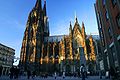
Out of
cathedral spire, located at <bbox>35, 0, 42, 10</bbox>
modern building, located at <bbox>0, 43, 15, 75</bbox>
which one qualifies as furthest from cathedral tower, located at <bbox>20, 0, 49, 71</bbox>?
modern building, located at <bbox>0, 43, 15, 75</bbox>

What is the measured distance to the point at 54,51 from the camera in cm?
5716

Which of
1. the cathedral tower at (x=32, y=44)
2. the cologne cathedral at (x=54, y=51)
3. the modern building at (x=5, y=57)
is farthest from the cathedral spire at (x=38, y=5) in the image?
the modern building at (x=5, y=57)

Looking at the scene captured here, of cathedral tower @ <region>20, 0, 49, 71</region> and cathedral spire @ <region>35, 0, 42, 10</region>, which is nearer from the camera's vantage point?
cathedral tower @ <region>20, 0, 49, 71</region>

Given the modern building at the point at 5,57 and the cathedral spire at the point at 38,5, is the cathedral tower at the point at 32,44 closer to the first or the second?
the cathedral spire at the point at 38,5

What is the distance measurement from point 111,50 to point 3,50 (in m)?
47.3

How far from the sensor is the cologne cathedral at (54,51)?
53.1 m

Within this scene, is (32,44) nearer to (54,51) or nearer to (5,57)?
(54,51)

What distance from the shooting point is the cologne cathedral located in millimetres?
→ 53100

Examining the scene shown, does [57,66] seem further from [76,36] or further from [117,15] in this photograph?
[117,15]

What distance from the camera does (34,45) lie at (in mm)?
56750

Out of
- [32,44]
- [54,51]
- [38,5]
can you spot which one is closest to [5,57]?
[32,44]

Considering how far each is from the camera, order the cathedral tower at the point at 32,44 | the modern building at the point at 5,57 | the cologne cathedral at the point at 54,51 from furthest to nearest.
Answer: the modern building at the point at 5,57, the cathedral tower at the point at 32,44, the cologne cathedral at the point at 54,51

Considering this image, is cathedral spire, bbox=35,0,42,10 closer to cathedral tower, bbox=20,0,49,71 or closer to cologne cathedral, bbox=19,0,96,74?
cathedral tower, bbox=20,0,49,71

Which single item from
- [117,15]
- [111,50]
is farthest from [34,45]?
[117,15]
